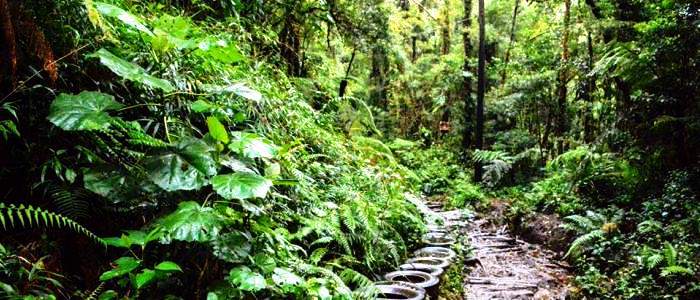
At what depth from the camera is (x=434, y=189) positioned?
1288 centimetres

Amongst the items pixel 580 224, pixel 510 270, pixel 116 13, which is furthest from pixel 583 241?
pixel 116 13

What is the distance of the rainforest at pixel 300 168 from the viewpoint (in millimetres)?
2326

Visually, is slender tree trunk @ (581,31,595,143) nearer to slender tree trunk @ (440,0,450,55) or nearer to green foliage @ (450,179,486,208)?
green foliage @ (450,179,486,208)

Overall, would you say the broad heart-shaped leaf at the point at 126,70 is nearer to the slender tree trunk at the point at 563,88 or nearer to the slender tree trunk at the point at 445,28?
the slender tree trunk at the point at 563,88

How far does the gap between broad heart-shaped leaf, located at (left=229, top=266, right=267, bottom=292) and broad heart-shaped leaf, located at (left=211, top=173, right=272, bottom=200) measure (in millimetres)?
395

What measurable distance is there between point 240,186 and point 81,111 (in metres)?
0.93

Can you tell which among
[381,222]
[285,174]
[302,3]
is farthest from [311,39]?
[285,174]

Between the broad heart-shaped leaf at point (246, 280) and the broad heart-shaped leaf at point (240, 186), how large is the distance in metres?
0.40

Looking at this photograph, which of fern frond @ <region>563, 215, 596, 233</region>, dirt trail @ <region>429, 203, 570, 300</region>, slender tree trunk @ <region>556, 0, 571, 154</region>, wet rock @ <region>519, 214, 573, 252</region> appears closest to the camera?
dirt trail @ <region>429, 203, 570, 300</region>

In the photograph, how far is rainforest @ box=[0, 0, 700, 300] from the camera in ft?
7.63

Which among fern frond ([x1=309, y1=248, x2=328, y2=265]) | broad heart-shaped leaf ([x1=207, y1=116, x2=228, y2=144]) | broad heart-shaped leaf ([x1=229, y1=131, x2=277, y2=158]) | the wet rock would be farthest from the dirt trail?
broad heart-shaped leaf ([x1=207, y1=116, x2=228, y2=144])

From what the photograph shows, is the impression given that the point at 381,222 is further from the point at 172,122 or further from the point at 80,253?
the point at 80,253

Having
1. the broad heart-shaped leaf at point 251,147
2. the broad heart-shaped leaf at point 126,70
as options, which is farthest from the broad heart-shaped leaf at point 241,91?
the broad heart-shaped leaf at point 126,70

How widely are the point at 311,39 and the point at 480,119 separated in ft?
20.7
